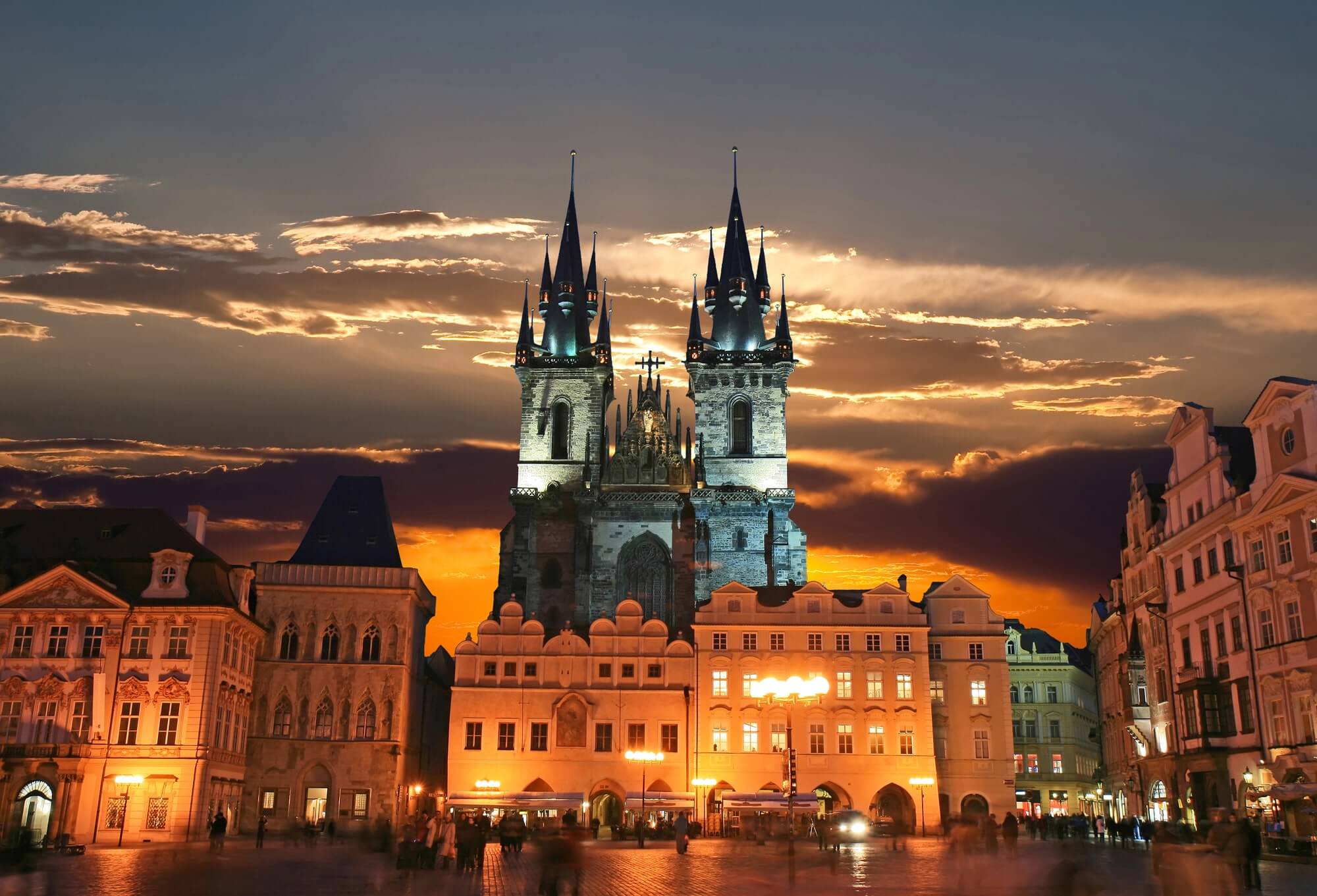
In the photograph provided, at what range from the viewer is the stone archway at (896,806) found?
64.9 meters

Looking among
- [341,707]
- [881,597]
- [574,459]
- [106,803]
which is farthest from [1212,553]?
[574,459]

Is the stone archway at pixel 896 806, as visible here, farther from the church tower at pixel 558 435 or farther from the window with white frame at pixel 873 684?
the church tower at pixel 558 435

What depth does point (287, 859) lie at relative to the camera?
1502 inches

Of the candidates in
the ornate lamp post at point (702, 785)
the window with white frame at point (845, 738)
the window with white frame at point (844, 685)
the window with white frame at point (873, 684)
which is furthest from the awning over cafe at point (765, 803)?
the window with white frame at point (873, 684)

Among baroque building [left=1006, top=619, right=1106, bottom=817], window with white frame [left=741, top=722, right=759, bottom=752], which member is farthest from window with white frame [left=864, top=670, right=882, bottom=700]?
baroque building [left=1006, top=619, right=1106, bottom=817]

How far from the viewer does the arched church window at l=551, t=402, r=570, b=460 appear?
314 ft

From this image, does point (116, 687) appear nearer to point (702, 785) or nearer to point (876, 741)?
point (702, 785)

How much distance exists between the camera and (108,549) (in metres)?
58.5

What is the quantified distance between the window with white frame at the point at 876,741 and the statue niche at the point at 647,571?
2461cm

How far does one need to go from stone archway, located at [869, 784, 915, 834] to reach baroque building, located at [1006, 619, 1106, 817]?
22066 mm

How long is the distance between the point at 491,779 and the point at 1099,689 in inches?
1523

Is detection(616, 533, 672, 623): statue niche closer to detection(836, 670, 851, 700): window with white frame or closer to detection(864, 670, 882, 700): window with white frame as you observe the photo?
detection(836, 670, 851, 700): window with white frame

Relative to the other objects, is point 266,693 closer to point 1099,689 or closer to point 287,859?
point 287,859

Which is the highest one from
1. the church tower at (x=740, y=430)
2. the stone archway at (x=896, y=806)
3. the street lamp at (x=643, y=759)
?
the church tower at (x=740, y=430)
